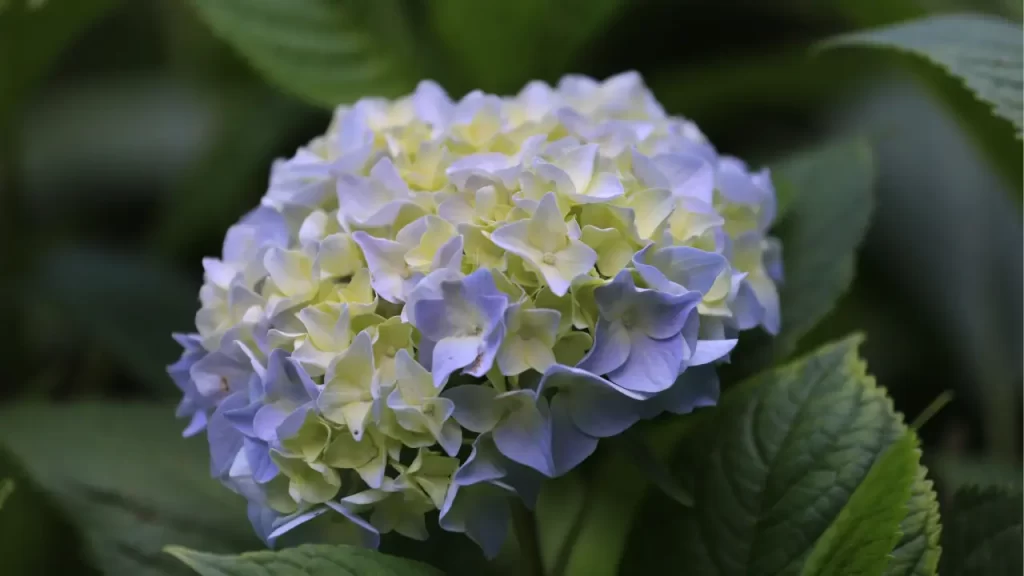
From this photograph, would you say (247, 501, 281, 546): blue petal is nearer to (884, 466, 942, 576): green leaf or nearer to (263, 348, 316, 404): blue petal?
(263, 348, 316, 404): blue petal

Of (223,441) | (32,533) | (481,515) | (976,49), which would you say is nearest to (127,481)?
(32,533)

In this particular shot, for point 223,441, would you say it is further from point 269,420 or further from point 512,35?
point 512,35

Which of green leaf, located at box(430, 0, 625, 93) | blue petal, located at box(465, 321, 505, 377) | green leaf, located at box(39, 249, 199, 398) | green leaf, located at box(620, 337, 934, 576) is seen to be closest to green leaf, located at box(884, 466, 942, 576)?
green leaf, located at box(620, 337, 934, 576)

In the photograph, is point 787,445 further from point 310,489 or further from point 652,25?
point 652,25

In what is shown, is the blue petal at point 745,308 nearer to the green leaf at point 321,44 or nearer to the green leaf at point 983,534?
the green leaf at point 983,534

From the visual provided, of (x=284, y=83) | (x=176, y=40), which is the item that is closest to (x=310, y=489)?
(x=284, y=83)
